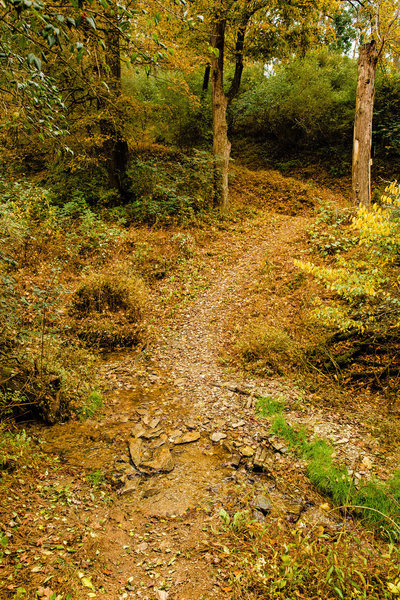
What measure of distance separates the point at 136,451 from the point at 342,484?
8.26ft

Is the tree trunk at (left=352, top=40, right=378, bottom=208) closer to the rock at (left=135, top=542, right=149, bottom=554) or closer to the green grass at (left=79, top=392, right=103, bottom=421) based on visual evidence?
the green grass at (left=79, top=392, right=103, bottom=421)

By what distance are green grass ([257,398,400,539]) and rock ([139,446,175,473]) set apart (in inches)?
59.2

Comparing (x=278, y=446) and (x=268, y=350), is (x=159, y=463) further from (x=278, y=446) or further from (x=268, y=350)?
(x=268, y=350)

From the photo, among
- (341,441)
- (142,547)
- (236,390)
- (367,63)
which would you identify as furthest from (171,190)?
(142,547)

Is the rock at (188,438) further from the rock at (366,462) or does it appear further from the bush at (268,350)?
the rock at (366,462)

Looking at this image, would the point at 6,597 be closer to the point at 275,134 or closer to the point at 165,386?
the point at 165,386

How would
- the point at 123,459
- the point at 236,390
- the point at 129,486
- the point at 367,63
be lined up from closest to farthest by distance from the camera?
the point at 129,486, the point at 123,459, the point at 236,390, the point at 367,63

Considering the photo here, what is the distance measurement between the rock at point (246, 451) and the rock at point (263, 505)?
660 mm

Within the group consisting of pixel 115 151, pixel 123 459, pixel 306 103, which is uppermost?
pixel 306 103

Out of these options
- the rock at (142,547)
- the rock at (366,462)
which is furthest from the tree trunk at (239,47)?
the rock at (142,547)

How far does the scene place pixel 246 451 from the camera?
172 inches

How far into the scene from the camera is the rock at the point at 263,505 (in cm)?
350

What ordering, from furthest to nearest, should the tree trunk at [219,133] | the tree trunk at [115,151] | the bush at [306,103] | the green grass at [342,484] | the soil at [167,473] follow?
the bush at [306,103], the tree trunk at [219,133], the tree trunk at [115,151], the green grass at [342,484], the soil at [167,473]

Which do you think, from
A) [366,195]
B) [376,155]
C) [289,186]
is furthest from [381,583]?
[376,155]
